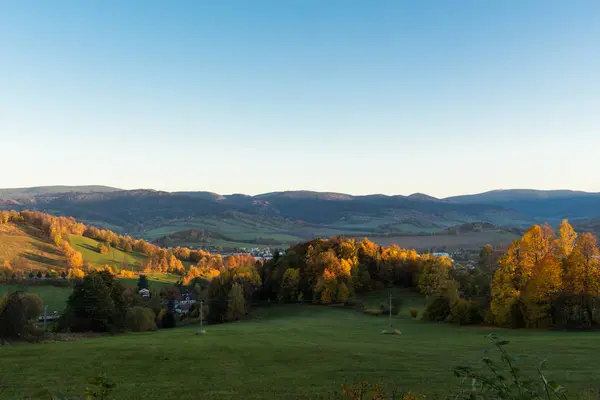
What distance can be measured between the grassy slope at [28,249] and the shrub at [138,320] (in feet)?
358

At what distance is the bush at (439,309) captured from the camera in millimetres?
61375

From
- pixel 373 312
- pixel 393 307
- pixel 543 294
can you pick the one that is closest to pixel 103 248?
pixel 373 312

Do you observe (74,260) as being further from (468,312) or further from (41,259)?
(468,312)

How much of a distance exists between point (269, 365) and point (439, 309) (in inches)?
1573

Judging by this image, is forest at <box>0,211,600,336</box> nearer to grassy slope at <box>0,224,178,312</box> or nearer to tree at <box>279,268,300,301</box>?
tree at <box>279,268,300,301</box>

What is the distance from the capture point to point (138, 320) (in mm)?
68125

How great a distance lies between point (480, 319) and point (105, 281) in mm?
57421

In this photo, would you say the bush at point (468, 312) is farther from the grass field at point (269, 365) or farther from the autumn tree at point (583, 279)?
the grass field at point (269, 365)

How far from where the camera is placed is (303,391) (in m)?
21.7

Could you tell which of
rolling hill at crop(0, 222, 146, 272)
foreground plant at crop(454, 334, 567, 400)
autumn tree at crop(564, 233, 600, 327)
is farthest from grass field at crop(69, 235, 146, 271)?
foreground plant at crop(454, 334, 567, 400)

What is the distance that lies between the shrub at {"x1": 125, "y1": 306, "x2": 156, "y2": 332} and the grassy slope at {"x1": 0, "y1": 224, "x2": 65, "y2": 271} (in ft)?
358

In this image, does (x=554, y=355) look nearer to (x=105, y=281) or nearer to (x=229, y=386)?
(x=229, y=386)

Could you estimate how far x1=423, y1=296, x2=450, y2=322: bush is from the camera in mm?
61375

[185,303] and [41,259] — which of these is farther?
[41,259]
